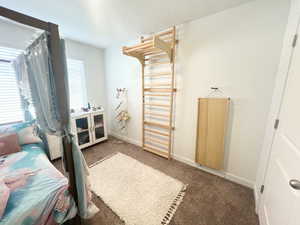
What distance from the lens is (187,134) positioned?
2229mm

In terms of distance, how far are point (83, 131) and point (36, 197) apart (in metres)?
1.93

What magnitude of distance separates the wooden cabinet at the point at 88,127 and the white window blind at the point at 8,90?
933mm

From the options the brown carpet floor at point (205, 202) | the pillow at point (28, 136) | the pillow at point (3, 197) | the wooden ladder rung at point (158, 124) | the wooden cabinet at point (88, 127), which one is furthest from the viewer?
the wooden cabinet at point (88, 127)

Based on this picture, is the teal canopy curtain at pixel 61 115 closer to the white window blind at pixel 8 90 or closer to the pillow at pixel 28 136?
the pillow at pixel 28 136

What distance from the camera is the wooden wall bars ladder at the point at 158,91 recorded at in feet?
7.11

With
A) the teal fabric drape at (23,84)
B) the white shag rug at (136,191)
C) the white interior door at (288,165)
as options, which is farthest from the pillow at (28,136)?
the white interior door at (288,165)

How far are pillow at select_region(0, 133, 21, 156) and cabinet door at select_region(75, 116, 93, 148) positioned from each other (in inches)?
39.8

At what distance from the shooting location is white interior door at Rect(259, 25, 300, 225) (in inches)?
28.3

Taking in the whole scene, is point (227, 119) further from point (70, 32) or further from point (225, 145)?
point (70, 32)

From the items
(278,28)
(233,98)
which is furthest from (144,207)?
(278,28)

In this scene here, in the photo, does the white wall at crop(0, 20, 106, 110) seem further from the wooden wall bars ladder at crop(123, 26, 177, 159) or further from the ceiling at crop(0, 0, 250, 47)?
the wooden wall bars ladder at crop(123, 26, 177, 159)

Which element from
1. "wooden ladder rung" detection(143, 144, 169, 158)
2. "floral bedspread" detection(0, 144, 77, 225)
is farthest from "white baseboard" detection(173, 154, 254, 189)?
"floral bedspread" detection(0, 144, 77, 225)

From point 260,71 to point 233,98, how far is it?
1.38 feet

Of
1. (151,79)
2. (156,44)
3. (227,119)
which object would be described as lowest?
(227,119)
